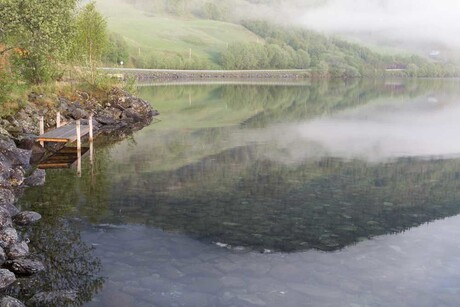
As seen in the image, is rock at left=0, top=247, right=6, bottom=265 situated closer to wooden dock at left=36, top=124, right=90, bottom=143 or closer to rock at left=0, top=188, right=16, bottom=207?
rock at left=0, top=188, right=16, bottom=207

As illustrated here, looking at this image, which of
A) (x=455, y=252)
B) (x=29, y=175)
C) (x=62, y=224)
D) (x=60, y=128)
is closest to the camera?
(x=455, y=252)

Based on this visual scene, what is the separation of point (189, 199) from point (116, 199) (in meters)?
4.64

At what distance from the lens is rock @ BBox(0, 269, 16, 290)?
61.7 ft

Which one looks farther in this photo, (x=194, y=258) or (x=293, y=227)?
(x=293, y=227)

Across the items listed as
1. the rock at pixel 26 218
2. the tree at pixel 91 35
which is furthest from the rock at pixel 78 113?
the rock at pixel 26 218

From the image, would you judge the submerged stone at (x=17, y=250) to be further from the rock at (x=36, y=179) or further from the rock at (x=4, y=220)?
the rock at (x=36, y=179)

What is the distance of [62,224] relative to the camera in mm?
26281

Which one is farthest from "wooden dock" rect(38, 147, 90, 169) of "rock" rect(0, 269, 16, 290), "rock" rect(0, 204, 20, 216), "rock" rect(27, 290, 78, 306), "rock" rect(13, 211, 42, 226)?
"rock" rect(27, 290, 78, 306)

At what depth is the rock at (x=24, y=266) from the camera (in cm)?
2019

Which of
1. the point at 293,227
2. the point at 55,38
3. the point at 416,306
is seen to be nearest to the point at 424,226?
the point at 293,227

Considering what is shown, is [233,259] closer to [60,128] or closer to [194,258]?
[194,258]

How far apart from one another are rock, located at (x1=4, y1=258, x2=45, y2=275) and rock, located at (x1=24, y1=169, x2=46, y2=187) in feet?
45.0

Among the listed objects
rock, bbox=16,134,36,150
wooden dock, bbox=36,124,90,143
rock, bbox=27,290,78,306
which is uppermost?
wooden dock, bbox=36,124,90,143

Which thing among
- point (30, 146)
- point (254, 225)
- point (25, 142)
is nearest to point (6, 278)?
point (254, 225)
